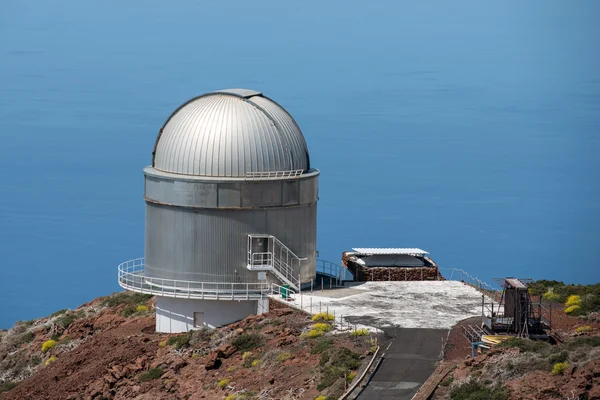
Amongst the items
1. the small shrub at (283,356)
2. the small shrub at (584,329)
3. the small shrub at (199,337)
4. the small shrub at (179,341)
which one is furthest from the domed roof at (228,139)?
the small shrub at (584,329)

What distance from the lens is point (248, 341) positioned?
1677 inches

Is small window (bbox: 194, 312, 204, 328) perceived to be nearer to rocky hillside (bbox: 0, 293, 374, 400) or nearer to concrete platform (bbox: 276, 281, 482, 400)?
rocky hillside (bbox: 0, 293, 374, 400)

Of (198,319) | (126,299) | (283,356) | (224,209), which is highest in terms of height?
(224,209)

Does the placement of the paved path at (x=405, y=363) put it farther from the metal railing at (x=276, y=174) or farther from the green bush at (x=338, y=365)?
the metal railing at (x=276, y=174)

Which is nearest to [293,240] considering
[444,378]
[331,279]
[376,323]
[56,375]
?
[331,279]

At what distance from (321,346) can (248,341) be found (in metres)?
3.58

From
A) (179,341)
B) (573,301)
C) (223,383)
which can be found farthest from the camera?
(573,301)

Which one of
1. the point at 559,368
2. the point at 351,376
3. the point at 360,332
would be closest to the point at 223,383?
the point at 351,376

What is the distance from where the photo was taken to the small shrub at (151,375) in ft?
139

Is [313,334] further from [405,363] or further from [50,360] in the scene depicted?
[50,360]

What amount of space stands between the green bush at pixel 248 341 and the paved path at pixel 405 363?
408 centimetres

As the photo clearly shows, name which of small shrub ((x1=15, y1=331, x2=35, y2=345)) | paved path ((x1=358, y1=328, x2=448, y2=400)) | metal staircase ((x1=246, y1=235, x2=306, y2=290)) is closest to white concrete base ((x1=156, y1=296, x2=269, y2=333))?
metal staircase ((x1=246, y1=235, x2=306, y2=290))

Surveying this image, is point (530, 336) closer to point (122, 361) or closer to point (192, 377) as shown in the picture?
point (192, 377)

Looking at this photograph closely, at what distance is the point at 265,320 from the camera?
44.9m
